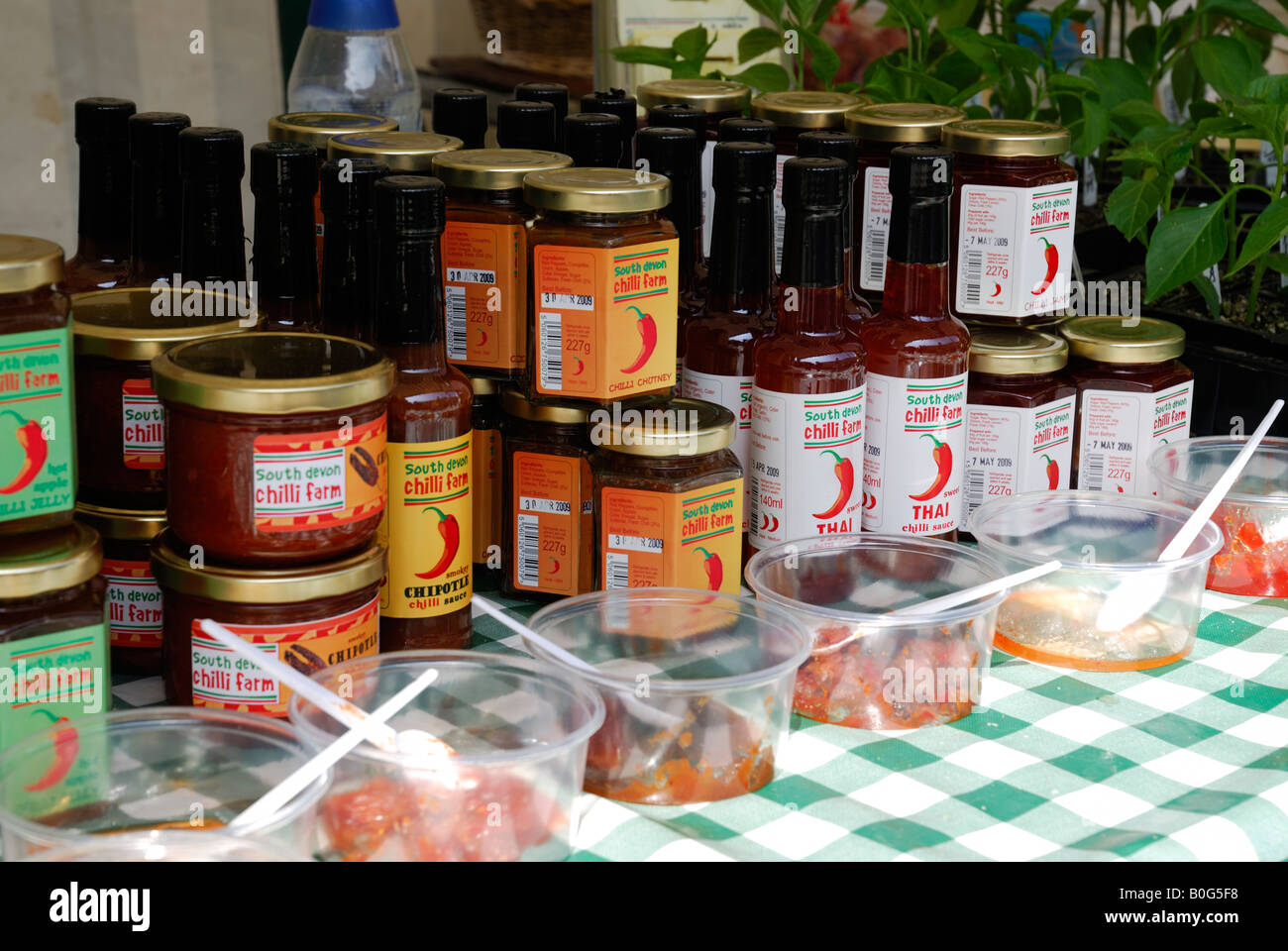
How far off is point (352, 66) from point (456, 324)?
2.66 feet

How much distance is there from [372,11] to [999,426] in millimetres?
1004

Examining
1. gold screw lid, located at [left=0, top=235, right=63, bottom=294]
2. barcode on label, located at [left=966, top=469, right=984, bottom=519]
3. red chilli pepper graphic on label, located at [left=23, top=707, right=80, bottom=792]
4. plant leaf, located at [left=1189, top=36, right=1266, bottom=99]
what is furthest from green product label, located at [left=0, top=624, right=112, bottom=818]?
plant leaf, located at [left=1189, top=36, right=1266, bottom=99]

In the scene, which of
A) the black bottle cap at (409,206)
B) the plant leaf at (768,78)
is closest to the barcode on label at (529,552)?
the black bottle cap at (409,206)

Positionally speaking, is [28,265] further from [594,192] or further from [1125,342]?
[1125,342]

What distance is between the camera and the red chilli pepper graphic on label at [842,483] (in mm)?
1378

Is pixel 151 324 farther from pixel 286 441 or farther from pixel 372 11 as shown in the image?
pixel 372 11

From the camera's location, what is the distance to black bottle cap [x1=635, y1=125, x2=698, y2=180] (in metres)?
1.40

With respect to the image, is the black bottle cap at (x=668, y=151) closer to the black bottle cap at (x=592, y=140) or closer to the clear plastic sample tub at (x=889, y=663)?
the black bottle cap at (x=592, y=140)

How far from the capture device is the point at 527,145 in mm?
1471

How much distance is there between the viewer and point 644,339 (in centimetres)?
130

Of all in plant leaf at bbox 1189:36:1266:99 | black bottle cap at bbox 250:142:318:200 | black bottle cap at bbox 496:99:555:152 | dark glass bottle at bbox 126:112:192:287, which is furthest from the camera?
plant leaf at bbox 1189:36:1266:99

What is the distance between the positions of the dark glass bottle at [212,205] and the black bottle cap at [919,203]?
1.94 ft

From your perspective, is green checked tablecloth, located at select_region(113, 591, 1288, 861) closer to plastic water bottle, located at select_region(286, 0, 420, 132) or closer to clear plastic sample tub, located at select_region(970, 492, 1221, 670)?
clear plastic sample tub, located at select_region(970, 492, 1221, 670)

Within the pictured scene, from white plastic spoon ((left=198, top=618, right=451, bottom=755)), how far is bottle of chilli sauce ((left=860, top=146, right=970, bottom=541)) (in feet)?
1.83
